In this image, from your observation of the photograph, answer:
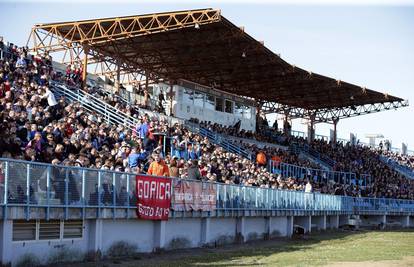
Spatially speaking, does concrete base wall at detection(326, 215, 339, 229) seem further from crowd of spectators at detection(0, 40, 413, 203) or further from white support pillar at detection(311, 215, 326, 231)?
crowd of spectators at detection(0, 40, 413, 203)

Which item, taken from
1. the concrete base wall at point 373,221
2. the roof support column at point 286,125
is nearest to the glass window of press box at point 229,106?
the roof support column at point 286,125

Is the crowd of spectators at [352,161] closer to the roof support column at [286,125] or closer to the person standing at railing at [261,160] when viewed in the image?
the roof support column at [286,125]

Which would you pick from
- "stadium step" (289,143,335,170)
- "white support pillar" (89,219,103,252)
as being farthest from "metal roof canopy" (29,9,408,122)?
"white support pillar" (89,219,103,252)

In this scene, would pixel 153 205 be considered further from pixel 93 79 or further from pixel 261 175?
pixel 93 79

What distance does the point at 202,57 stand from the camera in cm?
4994

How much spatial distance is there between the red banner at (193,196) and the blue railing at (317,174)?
18.3 metres

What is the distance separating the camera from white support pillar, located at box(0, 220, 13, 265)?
16.4m

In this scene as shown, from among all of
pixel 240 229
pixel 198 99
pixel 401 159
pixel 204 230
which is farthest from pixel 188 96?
pixel 401 159

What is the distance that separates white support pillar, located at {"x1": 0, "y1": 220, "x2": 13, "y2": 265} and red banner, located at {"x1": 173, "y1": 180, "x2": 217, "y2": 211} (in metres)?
8.01

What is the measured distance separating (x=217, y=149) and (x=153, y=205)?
15384 millimetres

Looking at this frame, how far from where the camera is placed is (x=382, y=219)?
53.7 m

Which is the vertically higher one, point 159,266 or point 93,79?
point 93,79

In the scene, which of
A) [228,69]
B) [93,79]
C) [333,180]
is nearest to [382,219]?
[333,180]

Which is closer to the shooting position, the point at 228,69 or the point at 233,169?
the point at 233,169
